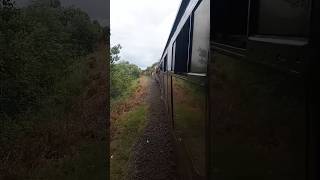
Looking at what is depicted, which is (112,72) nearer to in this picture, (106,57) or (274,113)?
(106,57)

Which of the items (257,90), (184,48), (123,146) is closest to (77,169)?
(123,146)

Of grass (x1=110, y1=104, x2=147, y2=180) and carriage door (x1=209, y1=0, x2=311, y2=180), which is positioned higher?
carriage door (x1=209, y1=0, x2=311, y2=180)

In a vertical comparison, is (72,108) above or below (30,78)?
below

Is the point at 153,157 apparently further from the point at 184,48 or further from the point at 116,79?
the point at 116,79

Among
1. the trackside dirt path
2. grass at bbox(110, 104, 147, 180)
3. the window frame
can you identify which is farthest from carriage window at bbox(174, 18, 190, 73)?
grass at bbox(110, 104, 147, 180)

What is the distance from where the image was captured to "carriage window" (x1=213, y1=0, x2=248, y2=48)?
1.98 meters

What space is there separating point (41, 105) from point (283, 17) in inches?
605

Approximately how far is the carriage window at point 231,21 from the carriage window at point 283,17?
228 mm

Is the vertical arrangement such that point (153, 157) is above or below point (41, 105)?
below

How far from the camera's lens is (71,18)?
22.7 metres

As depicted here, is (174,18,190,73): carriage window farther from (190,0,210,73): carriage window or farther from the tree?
the tree

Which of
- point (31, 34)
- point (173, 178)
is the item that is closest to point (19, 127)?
point (31, 34)

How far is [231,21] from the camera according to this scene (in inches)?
85.1

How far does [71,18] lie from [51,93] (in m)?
6.53
